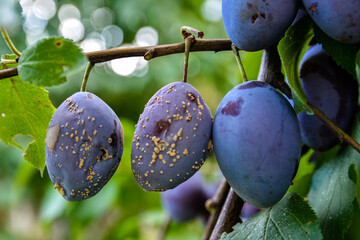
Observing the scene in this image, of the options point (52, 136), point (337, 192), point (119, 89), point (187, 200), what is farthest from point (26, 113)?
point (119, 89)

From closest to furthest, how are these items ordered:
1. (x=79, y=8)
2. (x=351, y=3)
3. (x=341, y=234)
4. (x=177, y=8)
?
1. (x=351, y=3)
2. (x=341, y=234)
3. (x=177, y=8)
4. (x=79, y=8)

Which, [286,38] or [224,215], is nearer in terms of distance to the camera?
[286,38]

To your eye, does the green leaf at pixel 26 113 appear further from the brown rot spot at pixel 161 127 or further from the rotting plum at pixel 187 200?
the rotting plum at pixel 187 200

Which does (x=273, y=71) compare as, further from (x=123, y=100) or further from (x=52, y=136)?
(x=123, y=100)

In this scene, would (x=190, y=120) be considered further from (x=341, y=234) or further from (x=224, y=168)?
(x=341, y=234)

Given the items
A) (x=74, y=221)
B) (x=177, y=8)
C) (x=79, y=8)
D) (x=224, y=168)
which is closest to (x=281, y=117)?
(x=224, y=168)

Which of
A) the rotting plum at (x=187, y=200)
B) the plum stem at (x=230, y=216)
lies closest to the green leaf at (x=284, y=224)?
the plum stem at (x=230, y=216)

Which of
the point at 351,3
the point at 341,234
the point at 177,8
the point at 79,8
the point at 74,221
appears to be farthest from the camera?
the point at 79,8
